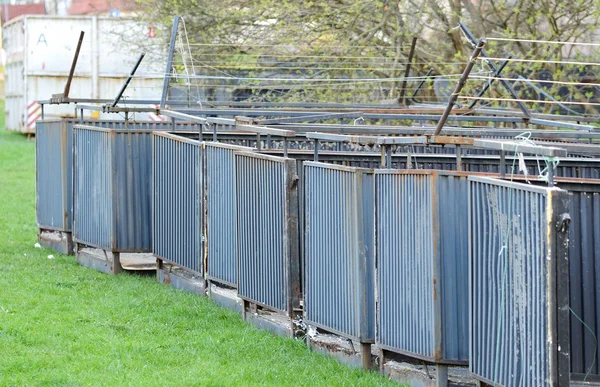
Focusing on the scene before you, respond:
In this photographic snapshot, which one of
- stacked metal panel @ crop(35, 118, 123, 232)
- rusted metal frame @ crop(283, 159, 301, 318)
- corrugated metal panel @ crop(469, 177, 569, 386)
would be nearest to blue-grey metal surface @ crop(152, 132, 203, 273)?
rusted metal frame @ crop(283, 159, 301, 318)

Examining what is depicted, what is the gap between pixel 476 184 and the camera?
6.44 meters

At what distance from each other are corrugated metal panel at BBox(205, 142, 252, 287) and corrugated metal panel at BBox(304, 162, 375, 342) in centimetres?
153

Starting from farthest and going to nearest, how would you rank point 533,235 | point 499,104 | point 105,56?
point 105,56 → point 499,104 → point 533,235

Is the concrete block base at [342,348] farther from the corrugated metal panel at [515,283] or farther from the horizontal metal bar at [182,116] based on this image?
the horizontal metal bar at [182,116]

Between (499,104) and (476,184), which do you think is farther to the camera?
(499,104)

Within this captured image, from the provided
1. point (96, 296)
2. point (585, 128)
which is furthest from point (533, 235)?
point (96, 296)

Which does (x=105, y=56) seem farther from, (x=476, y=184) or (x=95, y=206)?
(x=476, y=184)

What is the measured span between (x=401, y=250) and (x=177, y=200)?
4.45 metres

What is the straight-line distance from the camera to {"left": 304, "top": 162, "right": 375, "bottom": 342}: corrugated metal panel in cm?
753

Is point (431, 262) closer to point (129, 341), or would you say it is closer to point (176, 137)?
point (129, 341)

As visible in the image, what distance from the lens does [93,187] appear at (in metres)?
12.7

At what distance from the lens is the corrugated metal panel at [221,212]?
9773 millimetres

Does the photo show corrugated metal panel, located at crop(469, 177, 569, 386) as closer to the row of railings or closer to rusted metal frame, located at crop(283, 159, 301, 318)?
the row of railings

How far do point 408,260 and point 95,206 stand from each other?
21.0 feet
